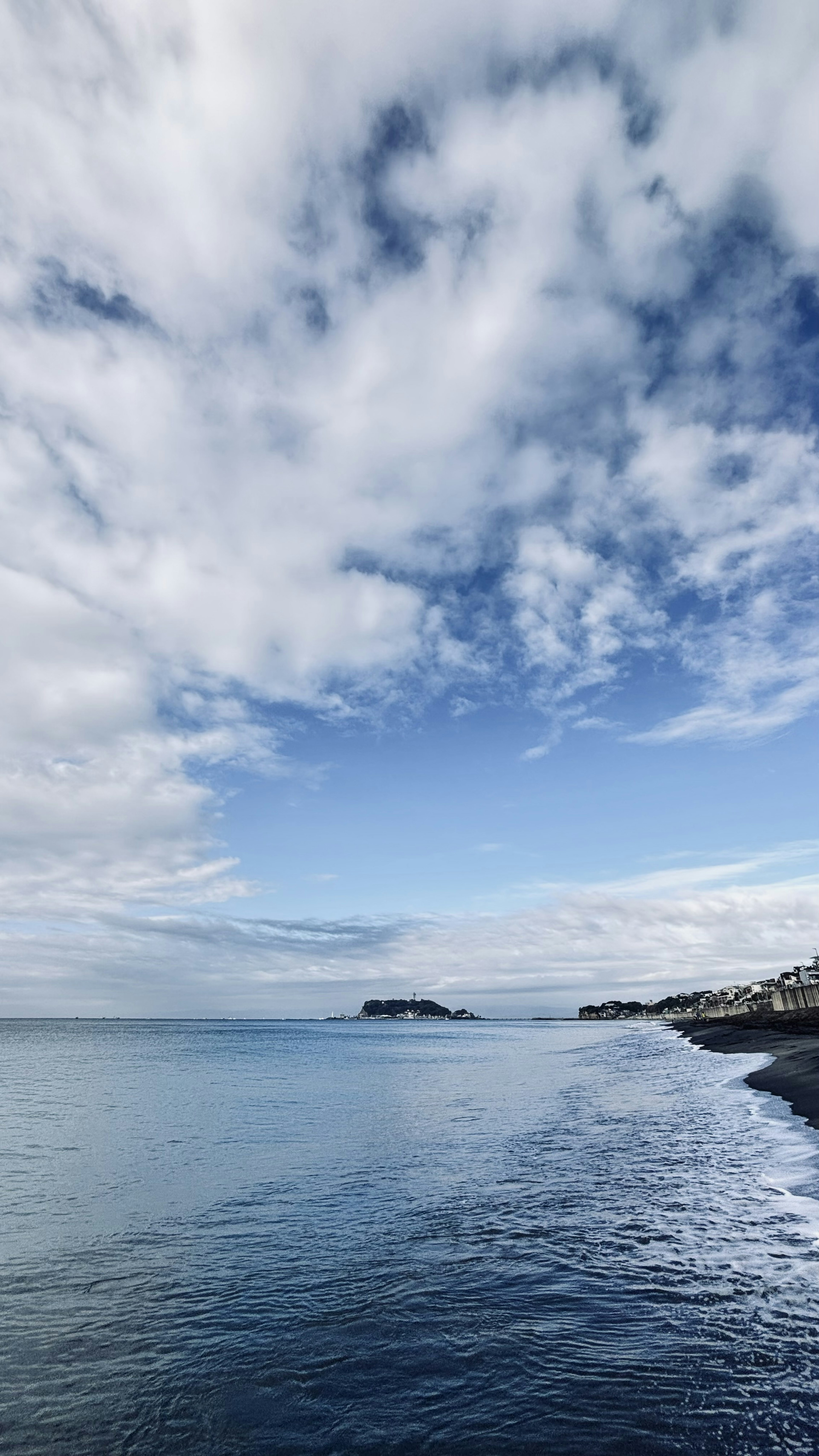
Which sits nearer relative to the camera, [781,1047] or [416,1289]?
[416,1289]

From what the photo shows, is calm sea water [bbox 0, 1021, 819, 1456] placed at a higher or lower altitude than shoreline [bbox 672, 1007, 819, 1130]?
lower

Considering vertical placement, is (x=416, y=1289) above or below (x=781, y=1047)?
below

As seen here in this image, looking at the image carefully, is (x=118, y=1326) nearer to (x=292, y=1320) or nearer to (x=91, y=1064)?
(x=292, y=1320)

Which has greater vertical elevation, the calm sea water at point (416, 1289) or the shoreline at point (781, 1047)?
the shoreline at point (781, 1047)

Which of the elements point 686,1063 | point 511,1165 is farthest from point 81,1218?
point 686,1063

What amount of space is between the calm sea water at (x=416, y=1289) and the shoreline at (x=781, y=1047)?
4.46 metres

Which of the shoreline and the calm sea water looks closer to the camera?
the calm sea water

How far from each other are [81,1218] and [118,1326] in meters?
7.48

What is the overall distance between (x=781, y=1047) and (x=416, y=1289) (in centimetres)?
6002

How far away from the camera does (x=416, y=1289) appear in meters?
12.4

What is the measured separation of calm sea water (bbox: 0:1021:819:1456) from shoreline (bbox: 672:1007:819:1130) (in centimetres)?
446

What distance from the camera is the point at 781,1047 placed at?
200 ft

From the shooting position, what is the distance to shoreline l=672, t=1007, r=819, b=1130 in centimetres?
3250

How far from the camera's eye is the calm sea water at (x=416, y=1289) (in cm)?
831
